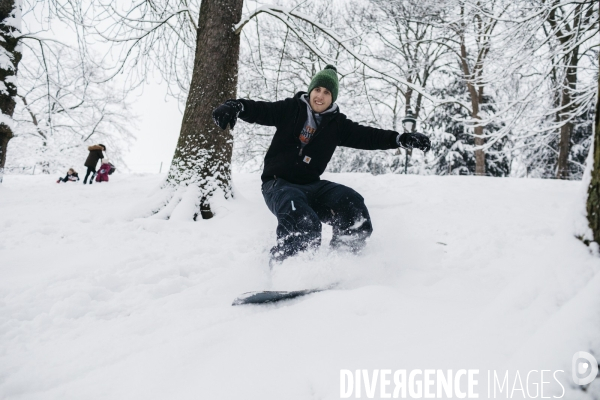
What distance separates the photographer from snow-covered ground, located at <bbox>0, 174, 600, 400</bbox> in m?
0.93

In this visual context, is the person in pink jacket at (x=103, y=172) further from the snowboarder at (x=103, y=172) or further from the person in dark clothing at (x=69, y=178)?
the person in dark clothing at (x=69, y=178)

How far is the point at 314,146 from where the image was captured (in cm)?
247

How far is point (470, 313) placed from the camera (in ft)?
4.13

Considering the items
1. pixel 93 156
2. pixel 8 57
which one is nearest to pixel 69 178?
pixel 93 156

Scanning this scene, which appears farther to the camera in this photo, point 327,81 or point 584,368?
point 327,81

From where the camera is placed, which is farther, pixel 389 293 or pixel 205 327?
pixel 389 293

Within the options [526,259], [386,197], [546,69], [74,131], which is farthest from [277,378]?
[74,131]

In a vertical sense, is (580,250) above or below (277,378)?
above

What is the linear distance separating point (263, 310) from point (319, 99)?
167 centimetres

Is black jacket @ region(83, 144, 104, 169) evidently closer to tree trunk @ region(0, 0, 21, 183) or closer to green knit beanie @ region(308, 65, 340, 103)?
tree trunk @ region(0, 0, 21, 183)

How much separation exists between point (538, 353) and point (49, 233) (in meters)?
3.22

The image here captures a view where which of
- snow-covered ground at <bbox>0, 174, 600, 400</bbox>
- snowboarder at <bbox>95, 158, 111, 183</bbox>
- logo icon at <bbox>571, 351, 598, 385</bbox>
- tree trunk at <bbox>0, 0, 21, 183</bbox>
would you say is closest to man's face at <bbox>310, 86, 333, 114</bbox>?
snow-covered ground at <bbox>0, 174, 600, 400</bbox>

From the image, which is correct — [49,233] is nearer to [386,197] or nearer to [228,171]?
[228,171]

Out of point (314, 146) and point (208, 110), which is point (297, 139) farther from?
point (208, 110)
